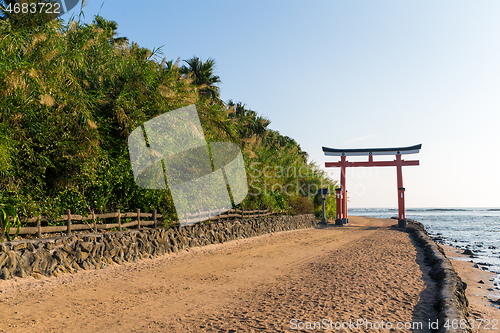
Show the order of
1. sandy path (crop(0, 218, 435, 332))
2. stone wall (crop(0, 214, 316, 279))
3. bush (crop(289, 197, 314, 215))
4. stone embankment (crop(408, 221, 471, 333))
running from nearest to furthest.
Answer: stone embankment (crop(408, 221, 471, 333)), sandy path (crop(0, 218, 435, 332)), stone wall (crop(0, 214, 316, 279)), bush (crop(289, 197, 314, 215))

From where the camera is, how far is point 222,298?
4.87 meters

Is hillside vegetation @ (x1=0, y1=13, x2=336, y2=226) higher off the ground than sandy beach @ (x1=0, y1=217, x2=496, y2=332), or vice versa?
hillside vegetation @ (x1=0, y1=13, x2=336, y2=226)

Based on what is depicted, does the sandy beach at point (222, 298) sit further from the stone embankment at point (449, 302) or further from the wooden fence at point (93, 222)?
the wooden fence at point (93, 222)

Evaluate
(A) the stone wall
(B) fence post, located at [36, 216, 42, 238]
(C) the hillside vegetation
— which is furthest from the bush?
(B) fence post, located at [36, 216, 42, 238]

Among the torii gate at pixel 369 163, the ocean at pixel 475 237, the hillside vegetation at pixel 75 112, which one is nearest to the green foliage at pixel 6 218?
the hillside vegetation at pixel 75 112

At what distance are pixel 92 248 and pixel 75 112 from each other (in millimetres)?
2558

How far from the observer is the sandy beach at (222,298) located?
375cm

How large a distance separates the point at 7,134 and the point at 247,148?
9.43m

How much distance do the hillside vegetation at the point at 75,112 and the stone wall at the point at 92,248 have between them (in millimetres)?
611

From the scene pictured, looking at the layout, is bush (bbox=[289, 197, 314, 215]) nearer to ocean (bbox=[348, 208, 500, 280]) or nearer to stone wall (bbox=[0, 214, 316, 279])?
ocean (bbox=[348, 208, 500, 280])

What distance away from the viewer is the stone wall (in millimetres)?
5250

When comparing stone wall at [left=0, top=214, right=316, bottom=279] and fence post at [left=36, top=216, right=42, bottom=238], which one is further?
fence post at [left=36, top=216, right=42, bottom=238]

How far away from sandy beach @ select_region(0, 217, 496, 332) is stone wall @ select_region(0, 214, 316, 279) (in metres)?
0.21

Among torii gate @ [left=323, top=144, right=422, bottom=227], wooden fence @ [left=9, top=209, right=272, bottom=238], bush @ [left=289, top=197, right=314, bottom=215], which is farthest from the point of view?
bush @ [left=289, top=197, right=314, bottom=215]
